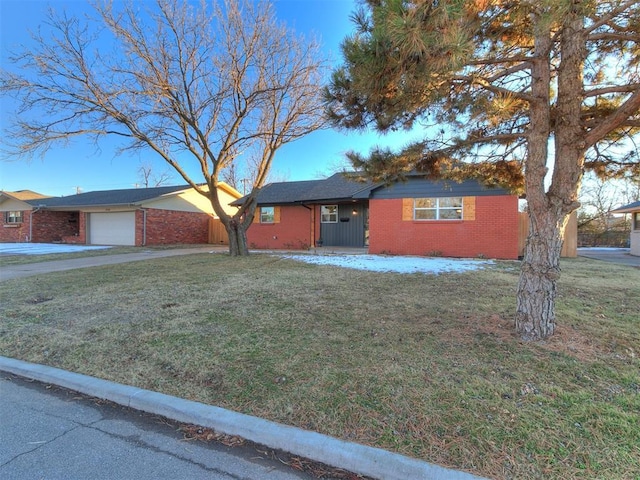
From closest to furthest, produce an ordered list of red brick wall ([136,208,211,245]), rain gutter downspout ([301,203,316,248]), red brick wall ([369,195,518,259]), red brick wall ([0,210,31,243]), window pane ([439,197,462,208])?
red brick wall ([369,195,518,259]), window pane ([439,197,462,208]), rain gutter downspout ([301,203,316,248]), red brick wall ([136,208,211,245]), red brick wall ([0,210,31,243])

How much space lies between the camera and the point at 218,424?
261cm

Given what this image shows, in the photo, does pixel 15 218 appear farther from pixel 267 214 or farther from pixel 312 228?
pixel 312 228

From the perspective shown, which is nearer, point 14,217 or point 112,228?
point 112,228

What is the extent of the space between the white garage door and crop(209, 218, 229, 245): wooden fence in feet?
17.6

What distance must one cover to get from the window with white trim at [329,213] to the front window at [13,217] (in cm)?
2307

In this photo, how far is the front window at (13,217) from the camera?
25.4 meters

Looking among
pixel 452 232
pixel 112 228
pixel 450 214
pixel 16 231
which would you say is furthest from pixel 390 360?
pixel 16 231

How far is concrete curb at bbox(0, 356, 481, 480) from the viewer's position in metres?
2.11

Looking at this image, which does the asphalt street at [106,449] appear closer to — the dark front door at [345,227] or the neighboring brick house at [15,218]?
the dark front door at [345,227]

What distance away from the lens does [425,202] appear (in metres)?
13.5

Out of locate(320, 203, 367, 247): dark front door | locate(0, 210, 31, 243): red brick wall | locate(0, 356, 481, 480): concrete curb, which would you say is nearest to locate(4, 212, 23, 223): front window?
locate(0, 210, 31, 243): red brick wall

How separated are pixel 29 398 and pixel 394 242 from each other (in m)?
12.3

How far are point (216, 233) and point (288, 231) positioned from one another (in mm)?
9538

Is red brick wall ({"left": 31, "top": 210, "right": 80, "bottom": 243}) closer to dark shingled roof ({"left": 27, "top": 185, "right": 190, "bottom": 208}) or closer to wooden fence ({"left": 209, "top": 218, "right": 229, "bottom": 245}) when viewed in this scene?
dark shingled roof ({"left": 27, "top": 185, "right": 190, "bottom": 208})
